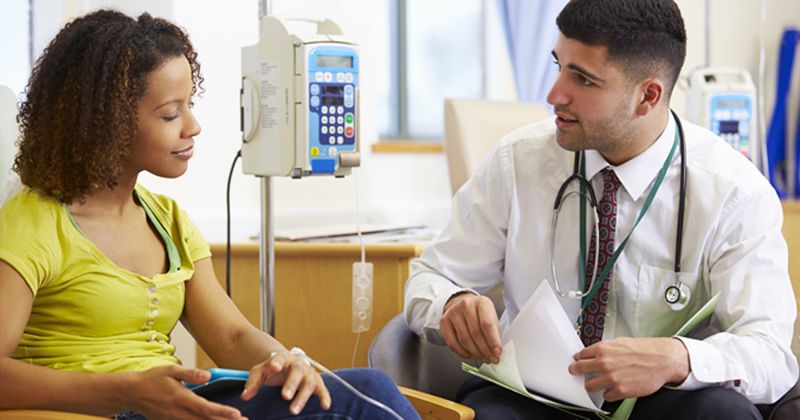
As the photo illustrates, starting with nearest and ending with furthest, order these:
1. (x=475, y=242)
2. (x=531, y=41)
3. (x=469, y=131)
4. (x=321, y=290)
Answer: (x=475, y=242), (x=321, y=290), (x=469, y=131), (x=531, y=41)

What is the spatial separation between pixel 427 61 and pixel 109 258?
296 centimetres

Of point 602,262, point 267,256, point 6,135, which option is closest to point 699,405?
point 602,262

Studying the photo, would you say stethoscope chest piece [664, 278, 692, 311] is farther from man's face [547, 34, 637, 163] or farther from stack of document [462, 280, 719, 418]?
man's face [547, 34, 637, 163]

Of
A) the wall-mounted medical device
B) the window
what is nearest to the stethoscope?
the wall-mounted medical device

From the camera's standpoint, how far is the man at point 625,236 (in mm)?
1674

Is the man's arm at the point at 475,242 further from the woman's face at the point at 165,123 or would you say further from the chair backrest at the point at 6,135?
the chair backrest at the point at 6,135

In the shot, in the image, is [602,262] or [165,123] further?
[602,262]

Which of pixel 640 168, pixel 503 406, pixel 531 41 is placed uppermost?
pixel 531 41

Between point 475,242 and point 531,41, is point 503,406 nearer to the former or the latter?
point 475,242

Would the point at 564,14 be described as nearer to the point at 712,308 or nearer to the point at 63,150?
the point at 712,308

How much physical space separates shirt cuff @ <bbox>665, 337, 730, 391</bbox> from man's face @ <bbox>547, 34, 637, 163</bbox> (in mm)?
393

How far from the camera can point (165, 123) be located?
157 centimetres

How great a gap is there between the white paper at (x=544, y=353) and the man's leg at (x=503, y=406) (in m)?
0.05

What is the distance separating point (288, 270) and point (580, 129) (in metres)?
0.89
